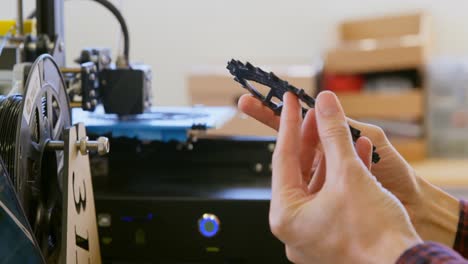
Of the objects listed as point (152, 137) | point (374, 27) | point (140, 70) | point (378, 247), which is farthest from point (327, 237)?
point (374, 27)

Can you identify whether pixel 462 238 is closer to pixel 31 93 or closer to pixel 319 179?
pixel 319 179

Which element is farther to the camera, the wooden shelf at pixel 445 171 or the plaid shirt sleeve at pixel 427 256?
the wooden shelf at pixel 445 171

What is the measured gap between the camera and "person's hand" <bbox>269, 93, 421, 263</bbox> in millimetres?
537

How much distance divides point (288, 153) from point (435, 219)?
0.27 meters

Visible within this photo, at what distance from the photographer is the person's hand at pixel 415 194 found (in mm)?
749

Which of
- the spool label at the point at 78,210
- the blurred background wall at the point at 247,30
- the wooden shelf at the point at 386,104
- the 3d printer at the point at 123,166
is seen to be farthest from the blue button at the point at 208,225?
the blurred background wall at the point at 247,30

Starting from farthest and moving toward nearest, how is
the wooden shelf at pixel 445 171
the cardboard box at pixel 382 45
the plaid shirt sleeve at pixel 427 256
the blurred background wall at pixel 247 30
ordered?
the blurred background wall at pixel 247 30
the cardboard box at pixel 382 45
the wooden shelf at pixel 445 171
the plaid shirt sleeve at pixel 427 256

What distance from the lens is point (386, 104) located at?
8.16 ft

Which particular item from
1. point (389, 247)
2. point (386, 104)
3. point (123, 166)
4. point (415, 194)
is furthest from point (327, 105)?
point (386, 104)

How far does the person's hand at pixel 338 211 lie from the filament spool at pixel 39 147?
0.25m

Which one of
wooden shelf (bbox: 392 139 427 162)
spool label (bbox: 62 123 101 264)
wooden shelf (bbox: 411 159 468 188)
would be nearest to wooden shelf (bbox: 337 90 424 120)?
wooden shelf (bbox: 392 139 427 162)

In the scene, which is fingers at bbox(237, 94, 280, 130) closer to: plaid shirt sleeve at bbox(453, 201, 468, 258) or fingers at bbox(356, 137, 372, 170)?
fingers at bbox(356, 137, 372, 170)

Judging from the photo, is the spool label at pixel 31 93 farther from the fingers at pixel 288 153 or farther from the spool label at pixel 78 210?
the fingers at pixel 288 153

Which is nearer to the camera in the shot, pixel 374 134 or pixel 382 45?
pixel 374 134
